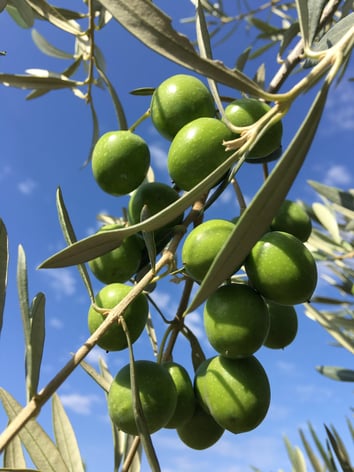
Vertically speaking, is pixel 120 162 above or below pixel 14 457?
above

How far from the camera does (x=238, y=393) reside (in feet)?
3.93

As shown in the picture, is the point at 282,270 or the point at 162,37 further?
the point at 282,270

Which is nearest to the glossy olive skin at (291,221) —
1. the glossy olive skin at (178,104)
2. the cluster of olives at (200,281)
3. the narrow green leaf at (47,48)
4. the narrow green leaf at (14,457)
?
the cluster of olives at (200,281)

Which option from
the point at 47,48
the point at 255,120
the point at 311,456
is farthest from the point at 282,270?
the point at 47,48

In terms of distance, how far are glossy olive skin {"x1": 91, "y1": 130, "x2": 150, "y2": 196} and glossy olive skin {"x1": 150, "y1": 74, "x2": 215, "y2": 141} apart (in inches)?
3.5

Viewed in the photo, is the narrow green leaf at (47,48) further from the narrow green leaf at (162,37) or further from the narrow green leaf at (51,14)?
the narrow green leaf at (162,37)

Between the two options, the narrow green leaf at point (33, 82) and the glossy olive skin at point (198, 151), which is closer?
the glossy olive skin at point (198, 151)

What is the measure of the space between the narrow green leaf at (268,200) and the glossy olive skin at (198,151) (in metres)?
0.44

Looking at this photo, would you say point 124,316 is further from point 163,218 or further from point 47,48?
point 47,48

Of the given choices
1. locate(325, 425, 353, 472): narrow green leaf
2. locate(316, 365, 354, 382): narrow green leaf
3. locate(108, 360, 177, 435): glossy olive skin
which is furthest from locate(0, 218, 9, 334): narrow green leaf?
locate(316, 365, 354, 382): narrow green leaf

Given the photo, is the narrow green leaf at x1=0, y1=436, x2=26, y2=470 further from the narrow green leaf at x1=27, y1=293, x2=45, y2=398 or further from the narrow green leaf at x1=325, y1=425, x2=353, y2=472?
the narrow green leaf at x1=325, y1=425, x2=353, y2=472

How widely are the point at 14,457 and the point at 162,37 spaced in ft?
3.05

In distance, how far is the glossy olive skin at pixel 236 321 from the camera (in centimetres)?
112

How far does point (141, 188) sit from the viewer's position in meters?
1.42
